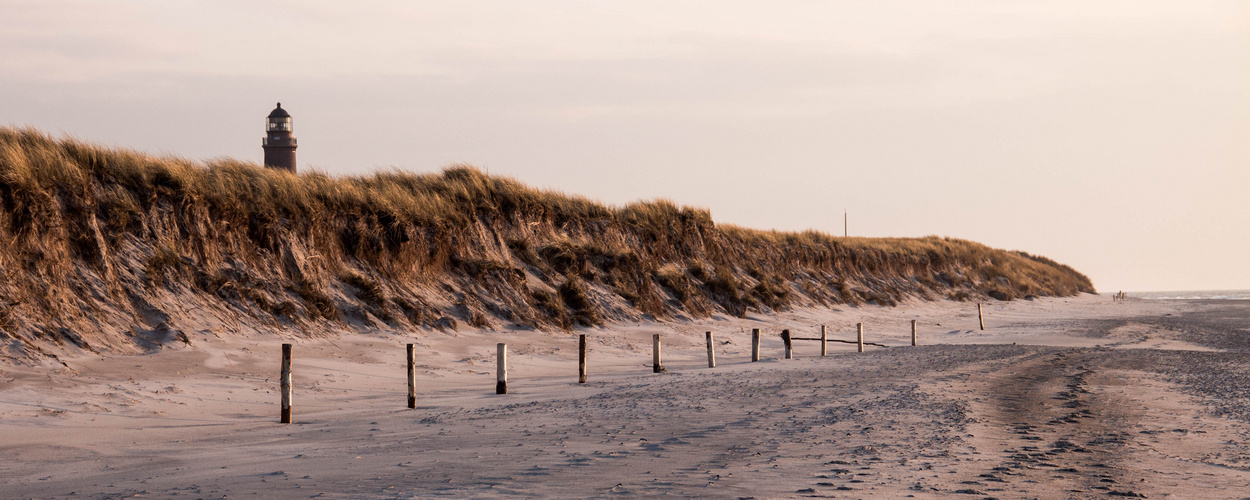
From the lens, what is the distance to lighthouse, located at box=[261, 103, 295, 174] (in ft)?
166

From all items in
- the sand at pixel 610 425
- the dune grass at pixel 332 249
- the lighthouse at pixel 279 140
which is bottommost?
the sand at pixel 610 425

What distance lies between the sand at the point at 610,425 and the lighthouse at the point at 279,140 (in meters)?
32.2

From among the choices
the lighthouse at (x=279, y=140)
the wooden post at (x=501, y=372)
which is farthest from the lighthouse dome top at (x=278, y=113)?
the wooden post at (x=501, y=372)

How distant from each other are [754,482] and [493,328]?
54.8 feet

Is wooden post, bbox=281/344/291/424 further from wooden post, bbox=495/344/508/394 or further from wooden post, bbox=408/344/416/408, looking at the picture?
wooden post, bbox=495/344/508/394

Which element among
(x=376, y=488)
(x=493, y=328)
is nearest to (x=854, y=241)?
(x=493, y=328)

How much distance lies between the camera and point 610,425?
38.1ft

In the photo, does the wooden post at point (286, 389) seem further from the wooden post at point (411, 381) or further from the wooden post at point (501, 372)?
the wooden post at point (501, 372)

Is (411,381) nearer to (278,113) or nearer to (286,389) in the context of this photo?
(286,389)

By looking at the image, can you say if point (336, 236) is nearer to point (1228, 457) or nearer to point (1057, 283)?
point (1228, 457)

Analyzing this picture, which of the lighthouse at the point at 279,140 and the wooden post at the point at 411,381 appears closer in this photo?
the wooden post at the point at 411,381

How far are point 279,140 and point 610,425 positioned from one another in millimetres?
44246

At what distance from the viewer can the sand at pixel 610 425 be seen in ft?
27.0

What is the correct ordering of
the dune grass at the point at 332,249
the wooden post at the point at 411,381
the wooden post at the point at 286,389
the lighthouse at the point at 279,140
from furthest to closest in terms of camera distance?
the lighthouse at the point at 279,140
the dune grass at the point at 332,249
the wooden post at the point at 411,381
the wooden post at the point at 286,389
